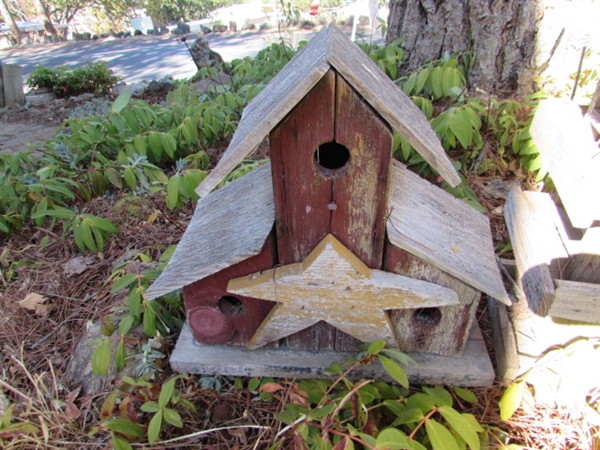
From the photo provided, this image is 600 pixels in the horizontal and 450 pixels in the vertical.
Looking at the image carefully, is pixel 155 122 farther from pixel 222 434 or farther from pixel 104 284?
pixel 222 434

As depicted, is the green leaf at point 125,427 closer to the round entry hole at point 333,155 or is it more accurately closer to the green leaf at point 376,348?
the green leaf at point 376,348

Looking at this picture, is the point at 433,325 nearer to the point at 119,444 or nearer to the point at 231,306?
the point at 231,306

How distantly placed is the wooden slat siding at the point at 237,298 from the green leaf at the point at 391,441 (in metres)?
0.54

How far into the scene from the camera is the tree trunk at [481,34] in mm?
2496

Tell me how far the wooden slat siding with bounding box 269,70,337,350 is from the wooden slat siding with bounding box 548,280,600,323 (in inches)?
28.2

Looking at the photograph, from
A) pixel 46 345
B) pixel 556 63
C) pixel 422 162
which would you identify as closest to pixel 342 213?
pixel 422 162

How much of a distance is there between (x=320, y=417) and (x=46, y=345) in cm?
125

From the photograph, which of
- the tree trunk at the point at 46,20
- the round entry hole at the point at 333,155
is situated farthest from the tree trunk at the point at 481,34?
the tree trunk at the point at 46,20

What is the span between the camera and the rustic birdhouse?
38.9 inches

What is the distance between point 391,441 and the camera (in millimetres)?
934

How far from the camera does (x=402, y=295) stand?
4.06 feet

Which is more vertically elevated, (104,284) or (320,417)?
(320,417)

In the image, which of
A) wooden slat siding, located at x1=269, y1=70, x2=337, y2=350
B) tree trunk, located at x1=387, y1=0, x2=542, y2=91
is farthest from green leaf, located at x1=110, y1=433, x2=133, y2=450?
tree trunk, located at x1=387, y1=0, x2=542, y2=91

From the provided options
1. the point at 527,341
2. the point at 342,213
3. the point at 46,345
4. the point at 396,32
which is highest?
the point at 396,32
